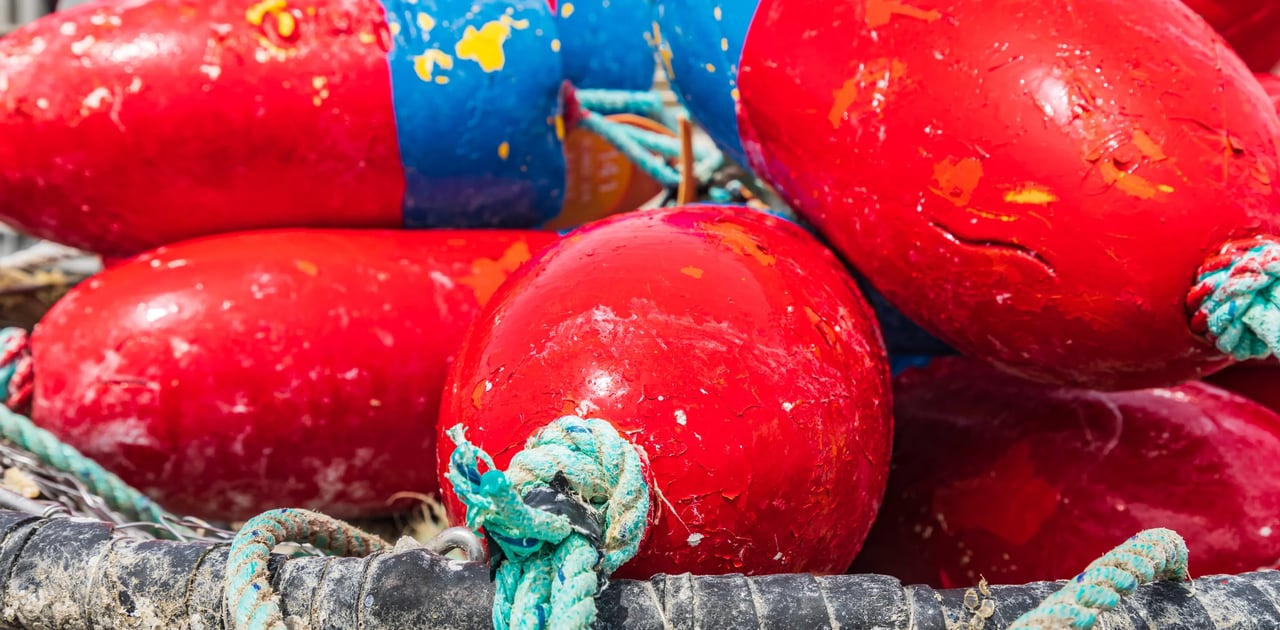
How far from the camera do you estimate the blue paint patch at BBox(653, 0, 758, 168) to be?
3.19ft

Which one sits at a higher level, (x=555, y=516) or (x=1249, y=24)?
(x=1249, y=24)

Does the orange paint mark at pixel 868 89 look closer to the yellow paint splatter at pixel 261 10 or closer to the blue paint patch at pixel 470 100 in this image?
the blue paint patch at pixel 470 100

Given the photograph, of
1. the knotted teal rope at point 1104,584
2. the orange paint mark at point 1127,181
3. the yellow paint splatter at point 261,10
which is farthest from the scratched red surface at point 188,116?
the knotted teal rope at point 1104,584

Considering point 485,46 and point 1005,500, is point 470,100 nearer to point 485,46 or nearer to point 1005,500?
point 485,46

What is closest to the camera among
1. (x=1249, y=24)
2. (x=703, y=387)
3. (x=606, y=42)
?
(x=703, y=387)

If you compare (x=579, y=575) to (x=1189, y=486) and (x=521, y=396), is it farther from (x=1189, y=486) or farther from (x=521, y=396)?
(x=1189, y=486)

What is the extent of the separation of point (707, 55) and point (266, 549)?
605 mm

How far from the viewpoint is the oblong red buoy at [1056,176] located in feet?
2.42

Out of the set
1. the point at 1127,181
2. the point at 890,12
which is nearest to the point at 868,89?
the point at 890,12

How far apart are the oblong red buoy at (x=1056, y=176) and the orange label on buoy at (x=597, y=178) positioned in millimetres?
516

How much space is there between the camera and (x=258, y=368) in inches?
39.4

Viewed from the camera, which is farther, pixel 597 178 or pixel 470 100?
pixel 597 178

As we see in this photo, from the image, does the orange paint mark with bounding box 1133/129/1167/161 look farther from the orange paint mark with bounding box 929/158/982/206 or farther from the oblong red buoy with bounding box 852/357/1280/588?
the oblong red buoy with bounding box 852/357/1280/588

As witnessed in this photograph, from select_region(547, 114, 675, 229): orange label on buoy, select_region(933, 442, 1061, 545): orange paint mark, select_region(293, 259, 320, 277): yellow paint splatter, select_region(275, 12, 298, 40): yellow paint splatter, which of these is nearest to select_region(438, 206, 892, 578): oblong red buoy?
select_region(933, 442, 1061, 545): orange paint mark
